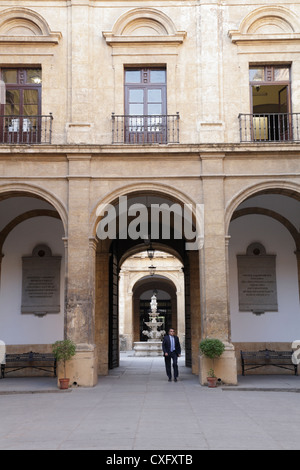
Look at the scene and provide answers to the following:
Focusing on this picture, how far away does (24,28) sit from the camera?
14023 mm

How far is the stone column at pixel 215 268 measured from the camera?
1248cm

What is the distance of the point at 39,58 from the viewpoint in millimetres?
13812

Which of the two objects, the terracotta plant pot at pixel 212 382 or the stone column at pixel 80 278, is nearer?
the terracotta plant pot at pixel 212 382

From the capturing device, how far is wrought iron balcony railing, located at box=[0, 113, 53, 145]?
13.4 metres

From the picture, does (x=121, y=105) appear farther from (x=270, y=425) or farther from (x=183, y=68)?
(x=270, y=425)

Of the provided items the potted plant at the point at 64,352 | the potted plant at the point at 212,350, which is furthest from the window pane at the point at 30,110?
the potted plant at the point at 212,350

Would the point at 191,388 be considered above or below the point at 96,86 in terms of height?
below

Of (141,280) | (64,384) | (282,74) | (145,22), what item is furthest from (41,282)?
(141,280)

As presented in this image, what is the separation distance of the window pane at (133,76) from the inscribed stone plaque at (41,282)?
5521mm

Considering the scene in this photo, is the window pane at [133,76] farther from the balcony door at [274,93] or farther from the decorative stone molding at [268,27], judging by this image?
the balcony door at [274,93]

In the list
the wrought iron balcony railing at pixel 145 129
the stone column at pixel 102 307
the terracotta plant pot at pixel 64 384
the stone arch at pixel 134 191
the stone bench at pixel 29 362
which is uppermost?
the wrought iron balcony railing at pixel 145 129
